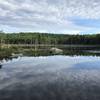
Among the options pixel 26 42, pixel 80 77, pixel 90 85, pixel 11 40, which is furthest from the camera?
pixel 26 42

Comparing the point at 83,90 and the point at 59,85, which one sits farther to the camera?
the point at 59,85

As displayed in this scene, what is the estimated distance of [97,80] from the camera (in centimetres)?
2939

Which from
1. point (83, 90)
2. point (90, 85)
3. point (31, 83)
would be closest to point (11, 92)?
point (31, 83)

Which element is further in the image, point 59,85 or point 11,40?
point 11,40

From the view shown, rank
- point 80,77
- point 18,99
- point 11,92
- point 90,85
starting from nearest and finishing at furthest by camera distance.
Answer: point 18,99 < point 11,92 < point 90,85 < point 80,77

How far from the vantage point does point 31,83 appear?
28.2m

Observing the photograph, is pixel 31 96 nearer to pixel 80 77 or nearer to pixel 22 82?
pixel 22 82

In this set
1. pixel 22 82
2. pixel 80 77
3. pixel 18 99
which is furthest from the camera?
pixel 80 77

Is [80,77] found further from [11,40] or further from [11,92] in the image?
[11,40]

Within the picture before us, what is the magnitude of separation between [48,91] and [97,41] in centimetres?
16665

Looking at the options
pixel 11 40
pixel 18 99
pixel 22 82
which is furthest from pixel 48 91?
pixel 11 40

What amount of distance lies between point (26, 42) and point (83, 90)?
174929 millimetres

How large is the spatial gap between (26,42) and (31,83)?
170379mm

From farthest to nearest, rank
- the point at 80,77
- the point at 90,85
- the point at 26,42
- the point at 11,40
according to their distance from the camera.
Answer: the point at 26,42 → the point at 11,40 → the point at 80,77 → the point at 90,85
